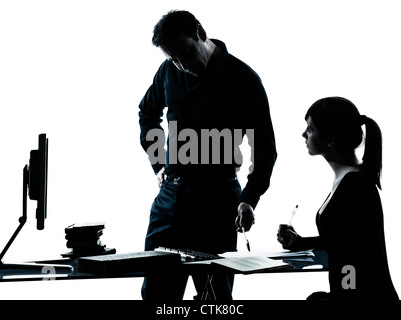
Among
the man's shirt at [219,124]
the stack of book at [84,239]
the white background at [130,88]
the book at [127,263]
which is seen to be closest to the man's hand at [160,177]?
the man's shirt at [219,124]

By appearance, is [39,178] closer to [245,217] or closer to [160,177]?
[160,177]

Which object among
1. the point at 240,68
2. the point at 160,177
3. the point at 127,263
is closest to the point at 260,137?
the point at 240,68

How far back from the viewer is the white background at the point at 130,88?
10.6 feet

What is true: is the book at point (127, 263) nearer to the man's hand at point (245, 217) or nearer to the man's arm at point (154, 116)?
the man's hand at point (245, 217)

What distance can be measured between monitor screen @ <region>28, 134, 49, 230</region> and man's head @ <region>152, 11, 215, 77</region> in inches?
22.6

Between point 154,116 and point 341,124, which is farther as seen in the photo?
point 154,116

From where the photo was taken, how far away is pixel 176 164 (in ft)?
7.46

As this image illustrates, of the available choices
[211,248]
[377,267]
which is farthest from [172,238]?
[377,267]

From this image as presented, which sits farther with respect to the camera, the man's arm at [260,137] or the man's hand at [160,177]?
the man's hand at [160,177]

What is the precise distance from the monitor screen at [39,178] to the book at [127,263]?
330mm

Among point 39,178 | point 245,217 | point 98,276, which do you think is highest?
point 39,178

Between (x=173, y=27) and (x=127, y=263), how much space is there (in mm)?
938

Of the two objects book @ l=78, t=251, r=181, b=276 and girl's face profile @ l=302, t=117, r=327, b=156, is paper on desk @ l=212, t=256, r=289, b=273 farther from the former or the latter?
girl's face profile @ l=302, t=117, r=327, b=156

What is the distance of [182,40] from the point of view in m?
2.14
